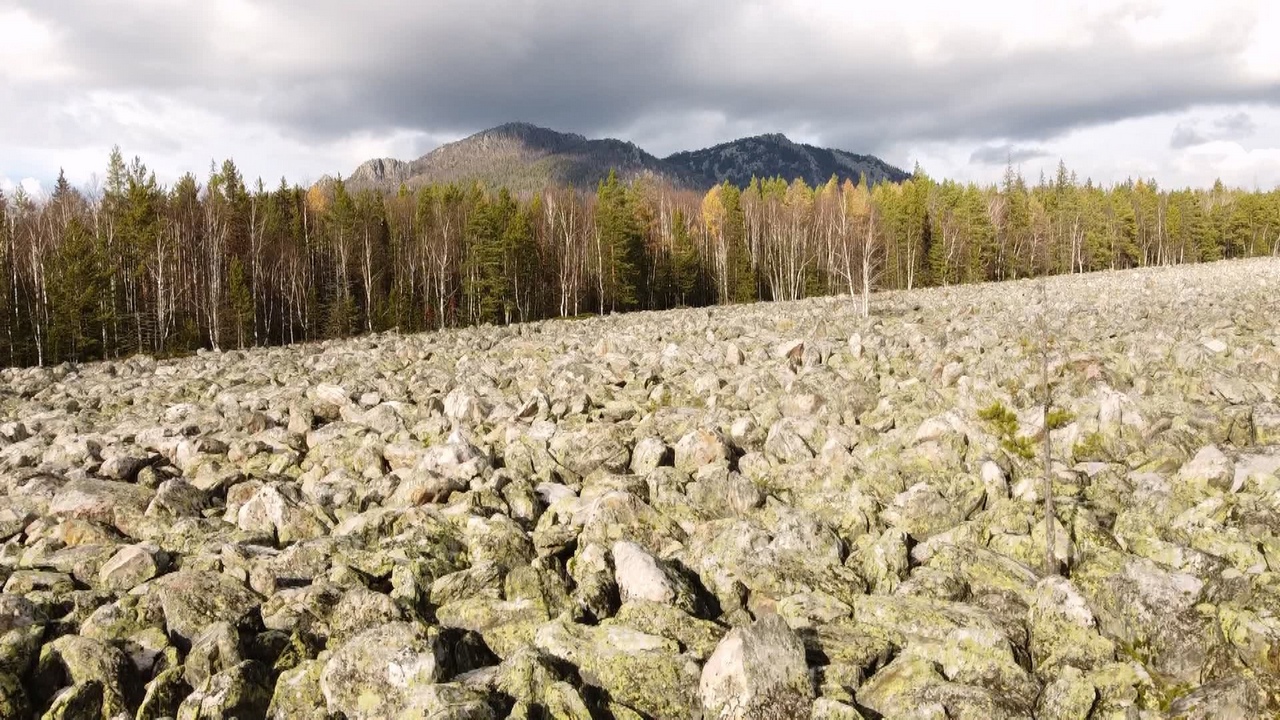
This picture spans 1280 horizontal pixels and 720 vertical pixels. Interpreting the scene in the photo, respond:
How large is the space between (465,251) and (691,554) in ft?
190

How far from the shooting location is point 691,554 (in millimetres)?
7754

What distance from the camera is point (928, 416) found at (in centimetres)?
1092

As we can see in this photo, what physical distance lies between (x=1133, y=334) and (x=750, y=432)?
1016cm

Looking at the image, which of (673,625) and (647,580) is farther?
(647,580)

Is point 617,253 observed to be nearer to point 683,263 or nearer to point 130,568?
point 683,263

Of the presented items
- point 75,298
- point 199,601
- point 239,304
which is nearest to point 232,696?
point 199,601

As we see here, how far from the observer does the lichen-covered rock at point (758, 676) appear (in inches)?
208

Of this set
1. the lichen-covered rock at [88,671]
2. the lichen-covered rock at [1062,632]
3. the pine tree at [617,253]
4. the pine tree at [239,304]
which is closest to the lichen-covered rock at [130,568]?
the lichen-covered rock at [88,671]

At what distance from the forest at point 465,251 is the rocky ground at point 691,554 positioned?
784 inches

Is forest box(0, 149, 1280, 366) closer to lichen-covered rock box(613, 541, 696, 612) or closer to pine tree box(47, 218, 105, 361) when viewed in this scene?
pine tree box(47, 218, 105, 361)

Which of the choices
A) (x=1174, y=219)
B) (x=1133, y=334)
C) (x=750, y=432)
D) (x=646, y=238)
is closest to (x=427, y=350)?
(x=750, y=432)

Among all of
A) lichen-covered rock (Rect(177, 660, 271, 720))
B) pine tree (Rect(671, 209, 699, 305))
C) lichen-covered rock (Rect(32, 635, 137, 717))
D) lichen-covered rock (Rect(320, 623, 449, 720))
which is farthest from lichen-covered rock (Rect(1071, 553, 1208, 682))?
pine tree (Rect(671, 209, 699, 305))

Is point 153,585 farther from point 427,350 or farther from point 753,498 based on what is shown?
point 427,350

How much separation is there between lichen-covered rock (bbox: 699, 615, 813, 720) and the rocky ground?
20 millimetres
